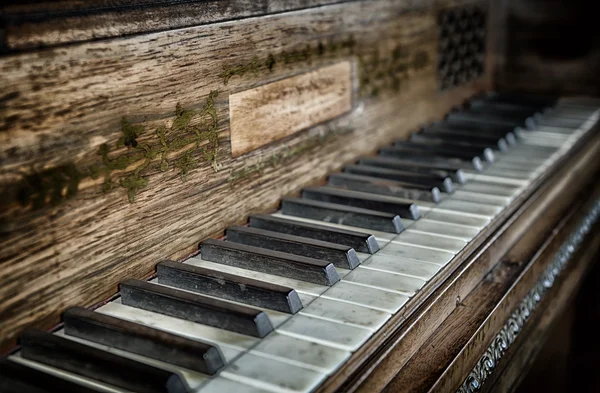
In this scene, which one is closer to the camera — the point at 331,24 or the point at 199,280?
the point at 199,280

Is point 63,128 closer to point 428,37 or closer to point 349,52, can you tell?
point 349,52

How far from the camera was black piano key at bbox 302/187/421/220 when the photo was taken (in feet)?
5.82

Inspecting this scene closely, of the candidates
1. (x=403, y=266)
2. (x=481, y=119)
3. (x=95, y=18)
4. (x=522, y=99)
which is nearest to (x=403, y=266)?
(x=403, y=266)

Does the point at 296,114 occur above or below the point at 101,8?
below

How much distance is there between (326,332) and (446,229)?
0.58 meters

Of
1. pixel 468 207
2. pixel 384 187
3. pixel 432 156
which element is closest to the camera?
pixel 468 207

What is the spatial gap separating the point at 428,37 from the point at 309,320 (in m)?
1.66

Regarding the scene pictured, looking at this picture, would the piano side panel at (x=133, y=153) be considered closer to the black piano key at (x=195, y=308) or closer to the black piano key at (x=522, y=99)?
the black piano key at (x=195, y=308)

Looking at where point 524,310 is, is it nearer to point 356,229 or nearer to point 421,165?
point 356,229

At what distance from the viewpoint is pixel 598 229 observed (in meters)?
2.34

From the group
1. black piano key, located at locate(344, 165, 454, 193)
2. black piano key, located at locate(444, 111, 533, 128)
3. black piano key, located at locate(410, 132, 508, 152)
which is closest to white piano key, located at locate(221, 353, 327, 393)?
black piano key, located at locate(344, 165, 454, 193)

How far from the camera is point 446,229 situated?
1682 millimetres

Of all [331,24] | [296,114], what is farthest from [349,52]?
Result: [296,114]

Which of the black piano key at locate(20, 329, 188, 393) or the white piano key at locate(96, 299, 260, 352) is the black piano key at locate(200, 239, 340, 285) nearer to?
the white piano key at locate(96, 299, 260, 352)
